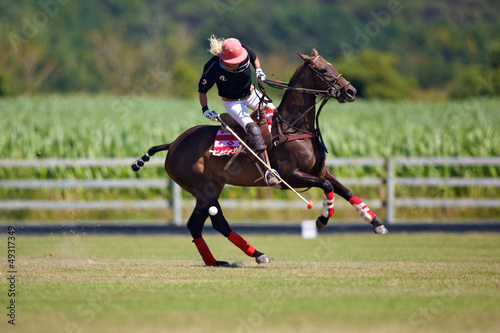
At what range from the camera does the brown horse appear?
10.6 metres

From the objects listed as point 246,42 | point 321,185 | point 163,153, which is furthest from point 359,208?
point 246,42

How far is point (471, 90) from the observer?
59.7 meters

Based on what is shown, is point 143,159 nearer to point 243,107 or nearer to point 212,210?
point 212,210

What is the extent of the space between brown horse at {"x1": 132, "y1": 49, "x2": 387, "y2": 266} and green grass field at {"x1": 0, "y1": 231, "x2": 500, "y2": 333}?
762mm

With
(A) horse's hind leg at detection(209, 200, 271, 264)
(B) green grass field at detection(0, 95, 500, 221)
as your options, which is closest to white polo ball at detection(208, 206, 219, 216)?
(A) horse's hind leg at detection(209, 200, 271, 264)

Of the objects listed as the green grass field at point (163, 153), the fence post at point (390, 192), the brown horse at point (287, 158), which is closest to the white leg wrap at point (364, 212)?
the brown horse at point (287, 158)

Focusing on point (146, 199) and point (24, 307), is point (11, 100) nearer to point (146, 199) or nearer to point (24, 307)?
point (146, 199)

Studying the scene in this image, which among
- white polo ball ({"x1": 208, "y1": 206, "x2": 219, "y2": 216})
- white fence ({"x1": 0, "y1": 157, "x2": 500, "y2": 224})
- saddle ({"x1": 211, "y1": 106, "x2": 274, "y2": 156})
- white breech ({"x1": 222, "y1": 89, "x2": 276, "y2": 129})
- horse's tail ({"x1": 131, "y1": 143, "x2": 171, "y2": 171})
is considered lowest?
white fence ({"x1": 0, "y1": 157, "x2": 500, "y2": 224})

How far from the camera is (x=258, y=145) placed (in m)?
10.5

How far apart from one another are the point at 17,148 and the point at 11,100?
65.9ft

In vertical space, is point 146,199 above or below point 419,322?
below

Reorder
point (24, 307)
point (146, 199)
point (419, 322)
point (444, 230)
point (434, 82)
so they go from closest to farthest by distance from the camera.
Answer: point (419, 322) → point (24, 307) → point (444, 230) → point (146, 199) → point (434, 82)

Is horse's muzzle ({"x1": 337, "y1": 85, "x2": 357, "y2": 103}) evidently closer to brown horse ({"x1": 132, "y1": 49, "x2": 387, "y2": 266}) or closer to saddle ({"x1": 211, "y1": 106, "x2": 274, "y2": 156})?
brown horse ({"x1": 132, "y1": 49, "x2": 387, "y2": 266})

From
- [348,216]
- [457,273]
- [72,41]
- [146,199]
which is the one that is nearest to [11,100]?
[146,199]
